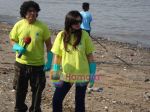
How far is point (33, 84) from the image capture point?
7.60m

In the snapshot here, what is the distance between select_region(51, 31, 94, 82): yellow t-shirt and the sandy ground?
203 cm

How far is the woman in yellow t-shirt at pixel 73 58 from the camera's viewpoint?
6.78 meters

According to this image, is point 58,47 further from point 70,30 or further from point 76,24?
point 76,24

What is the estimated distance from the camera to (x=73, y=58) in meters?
6.81

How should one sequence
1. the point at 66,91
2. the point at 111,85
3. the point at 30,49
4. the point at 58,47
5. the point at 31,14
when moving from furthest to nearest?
the point at 111,85 → the point at 30,49 → the point at 31,14 → the point at 66,91 → the point at 58,47

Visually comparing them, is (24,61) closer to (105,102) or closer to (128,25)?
(105,102)

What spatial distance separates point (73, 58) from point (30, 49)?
34.3 inches

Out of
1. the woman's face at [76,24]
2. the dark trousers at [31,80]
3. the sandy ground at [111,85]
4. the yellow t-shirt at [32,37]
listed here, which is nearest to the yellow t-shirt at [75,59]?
the woman's face at [76,24]

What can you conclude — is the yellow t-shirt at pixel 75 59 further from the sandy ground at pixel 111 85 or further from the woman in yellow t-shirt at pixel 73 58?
the sandy ground at pixel 111 85

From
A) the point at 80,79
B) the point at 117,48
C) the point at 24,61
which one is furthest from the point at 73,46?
the point at 117,48

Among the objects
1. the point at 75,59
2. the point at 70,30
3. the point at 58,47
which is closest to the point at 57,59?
the point at 58,47

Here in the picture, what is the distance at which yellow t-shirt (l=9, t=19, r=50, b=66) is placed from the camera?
731 centimetres

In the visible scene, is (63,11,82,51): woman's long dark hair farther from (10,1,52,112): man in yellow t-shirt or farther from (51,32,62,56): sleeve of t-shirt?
(10,1,52,112): man in yellow t-shirt

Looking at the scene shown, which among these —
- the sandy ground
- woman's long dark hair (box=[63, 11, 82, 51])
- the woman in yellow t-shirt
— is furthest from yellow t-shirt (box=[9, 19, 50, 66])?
the sandy ground
